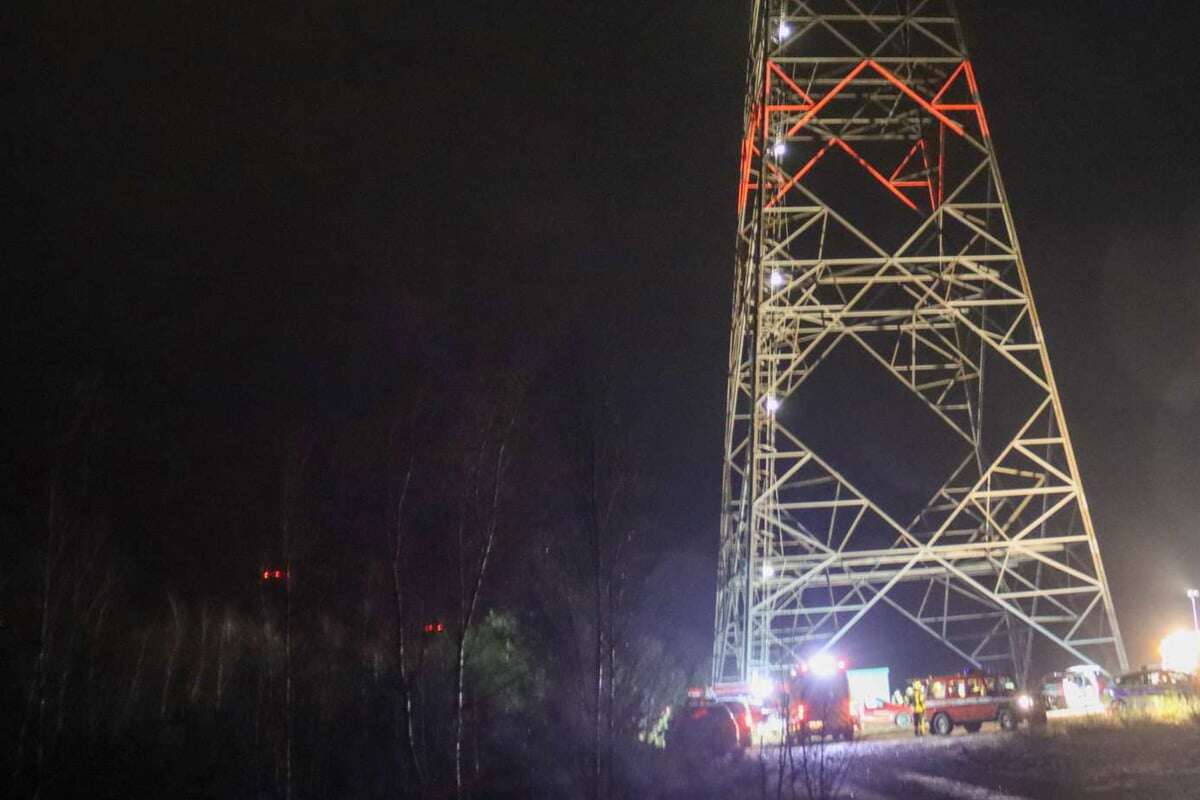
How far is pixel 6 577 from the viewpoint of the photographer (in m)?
16.5

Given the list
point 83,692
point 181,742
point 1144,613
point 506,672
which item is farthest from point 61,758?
point 1144,613

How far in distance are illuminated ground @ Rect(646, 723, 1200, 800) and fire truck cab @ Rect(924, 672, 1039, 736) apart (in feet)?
16.4

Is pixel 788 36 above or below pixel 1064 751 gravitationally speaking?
above

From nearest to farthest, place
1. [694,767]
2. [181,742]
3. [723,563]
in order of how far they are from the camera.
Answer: [694,767] < [181,742] < [723,563]

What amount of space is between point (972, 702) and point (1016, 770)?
10.2m

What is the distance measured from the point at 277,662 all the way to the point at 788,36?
16509 mm

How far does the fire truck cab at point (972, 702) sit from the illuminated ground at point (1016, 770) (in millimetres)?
4999

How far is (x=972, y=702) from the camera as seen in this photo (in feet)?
85.5

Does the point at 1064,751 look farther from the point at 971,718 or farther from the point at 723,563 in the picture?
the point at 723,563

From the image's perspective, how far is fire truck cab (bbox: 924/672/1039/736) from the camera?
25.7 m

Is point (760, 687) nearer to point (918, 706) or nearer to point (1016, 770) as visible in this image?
point (918, 706)

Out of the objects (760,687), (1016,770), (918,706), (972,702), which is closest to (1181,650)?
(972,702)

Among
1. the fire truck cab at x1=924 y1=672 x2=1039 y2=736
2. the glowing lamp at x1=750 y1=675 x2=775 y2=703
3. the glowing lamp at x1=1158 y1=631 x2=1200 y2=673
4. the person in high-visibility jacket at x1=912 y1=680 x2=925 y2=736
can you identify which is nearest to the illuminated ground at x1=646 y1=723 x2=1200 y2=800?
the glowing lamp at x1=750 y1=675 x2=775 y2=703

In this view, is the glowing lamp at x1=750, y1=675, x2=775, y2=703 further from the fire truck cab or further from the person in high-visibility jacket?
the fire truck cab
